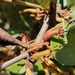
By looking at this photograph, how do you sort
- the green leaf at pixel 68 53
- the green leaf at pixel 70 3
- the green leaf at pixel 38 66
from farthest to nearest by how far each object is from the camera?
the green leaf at pixel 38 66 → the green leaf at pixel 70 3 → the green leaf at pixel 68 53

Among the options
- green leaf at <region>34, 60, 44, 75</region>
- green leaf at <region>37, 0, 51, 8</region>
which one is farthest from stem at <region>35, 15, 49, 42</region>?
green leaf at <region>34, 60, 44, 75</region>

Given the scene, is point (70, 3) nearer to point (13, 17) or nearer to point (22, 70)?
point (22, 70)

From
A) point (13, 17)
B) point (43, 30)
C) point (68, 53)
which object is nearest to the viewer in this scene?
point (68, 53)

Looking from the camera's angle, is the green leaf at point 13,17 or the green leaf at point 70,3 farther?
the green leaf at point 13,17

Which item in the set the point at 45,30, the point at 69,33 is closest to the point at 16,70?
the point at 45,30

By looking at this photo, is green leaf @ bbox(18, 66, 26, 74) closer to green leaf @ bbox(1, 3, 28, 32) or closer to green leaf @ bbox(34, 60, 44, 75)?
green leaf @ bbox(34, 60, 44, 75)

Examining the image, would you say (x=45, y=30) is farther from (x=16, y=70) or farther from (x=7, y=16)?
(x=7, y=16)

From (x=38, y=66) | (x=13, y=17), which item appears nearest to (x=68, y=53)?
(x=38, y=66)

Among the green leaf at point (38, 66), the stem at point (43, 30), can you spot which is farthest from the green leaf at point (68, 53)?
the green leaf at point (38, 66)

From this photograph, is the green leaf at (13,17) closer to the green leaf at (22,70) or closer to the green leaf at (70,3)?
the green leaf at (22,70)
